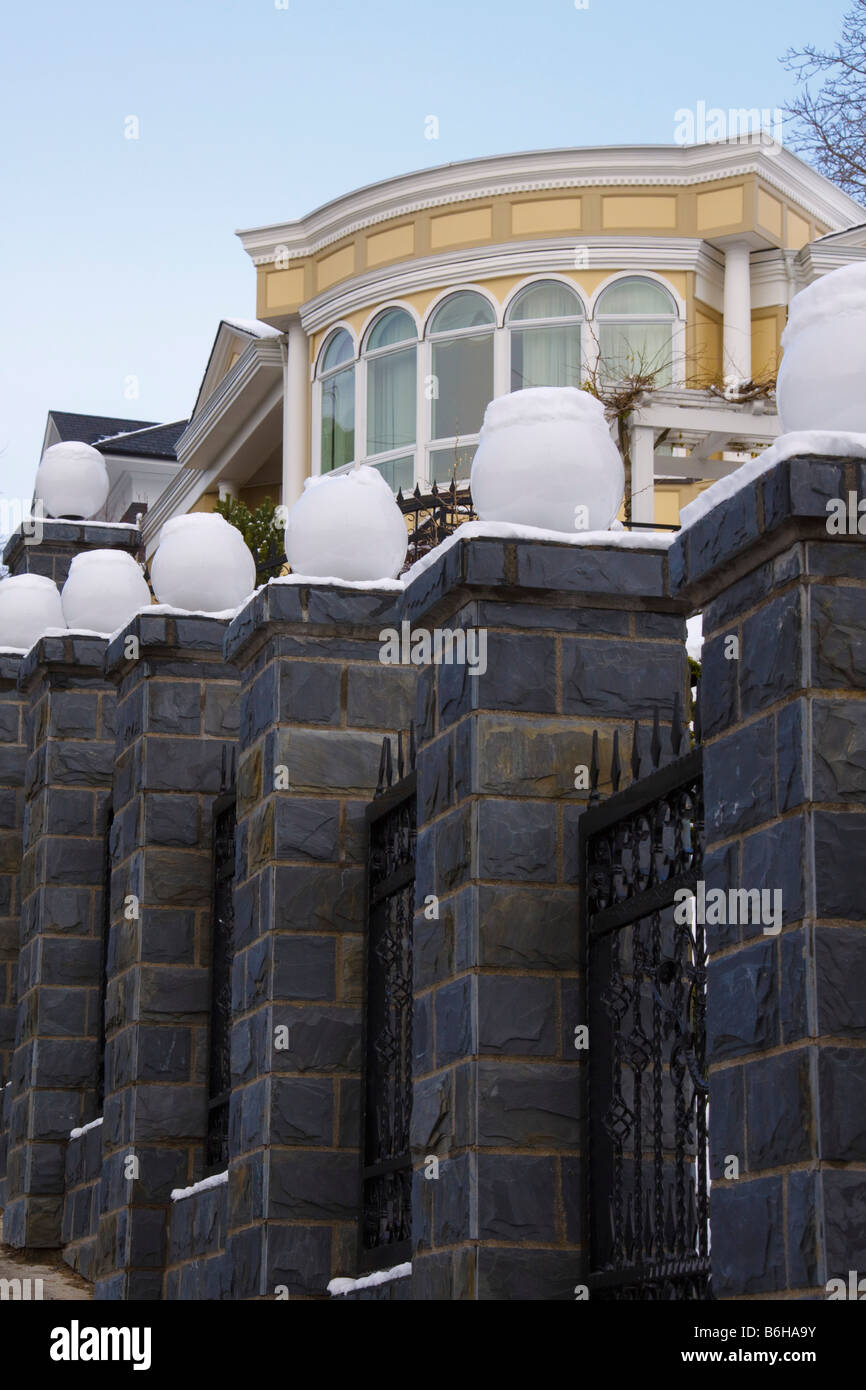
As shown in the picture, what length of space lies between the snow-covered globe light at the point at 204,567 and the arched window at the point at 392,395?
35.6 feet

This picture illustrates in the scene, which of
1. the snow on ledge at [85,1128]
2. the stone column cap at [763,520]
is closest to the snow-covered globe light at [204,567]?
the snow on ledge at [85,1128]

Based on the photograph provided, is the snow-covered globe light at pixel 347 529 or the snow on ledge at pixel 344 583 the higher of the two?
the snow-covered globe light at pixel 347 529

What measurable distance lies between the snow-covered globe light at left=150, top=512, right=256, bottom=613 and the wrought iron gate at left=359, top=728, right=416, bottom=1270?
1.84 metres

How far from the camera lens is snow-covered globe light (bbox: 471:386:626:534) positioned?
662 centimetres

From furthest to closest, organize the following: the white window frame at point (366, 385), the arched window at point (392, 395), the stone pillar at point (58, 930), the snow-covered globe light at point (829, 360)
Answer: the arched window at point (392, 395) → the white window frame at point (366, 385) → the stone pillar at point (58, 930) → the snow-covered globe light at point (829, 360)

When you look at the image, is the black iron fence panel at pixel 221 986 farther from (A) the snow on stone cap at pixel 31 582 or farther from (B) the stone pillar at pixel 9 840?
(A) the snow on stone cap at pixel 31 582

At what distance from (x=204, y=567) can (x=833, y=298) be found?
475 cm

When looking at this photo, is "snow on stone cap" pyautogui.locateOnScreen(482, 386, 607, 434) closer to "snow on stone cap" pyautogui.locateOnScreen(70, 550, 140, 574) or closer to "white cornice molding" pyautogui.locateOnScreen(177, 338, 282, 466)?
"snow on stone cap" pyautogui.locateOnScreen(70, 550, 140, 574)

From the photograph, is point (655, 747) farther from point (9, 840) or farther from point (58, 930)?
point (9, 840)

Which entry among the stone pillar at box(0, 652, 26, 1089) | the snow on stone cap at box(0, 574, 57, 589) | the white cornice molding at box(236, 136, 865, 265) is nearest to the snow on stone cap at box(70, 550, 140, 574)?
the snow on stone cap at box(0, 574, 57, 589)

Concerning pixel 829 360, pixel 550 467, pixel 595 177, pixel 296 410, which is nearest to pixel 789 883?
pixel 829 360

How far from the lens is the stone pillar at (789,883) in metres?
4.46
